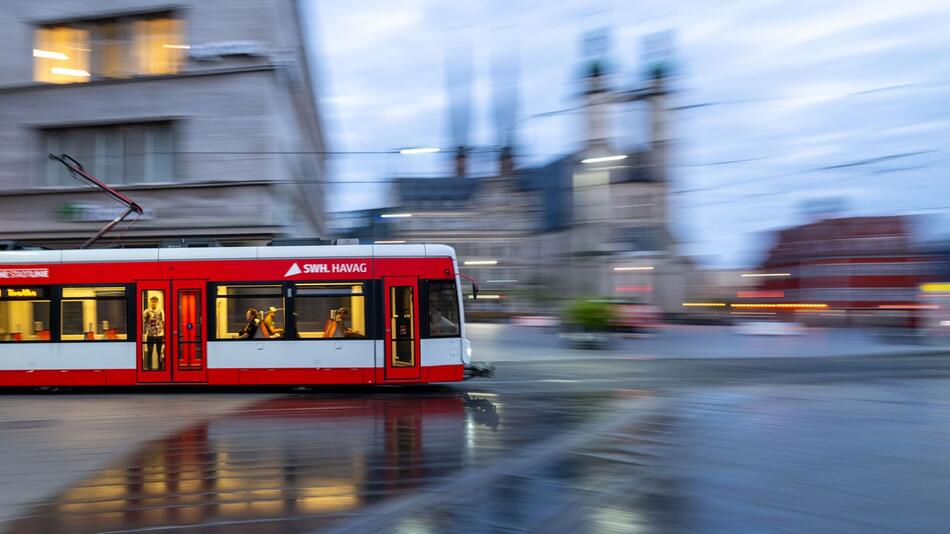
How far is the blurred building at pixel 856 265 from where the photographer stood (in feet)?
187

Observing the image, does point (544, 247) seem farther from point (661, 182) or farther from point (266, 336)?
point (266, 336)

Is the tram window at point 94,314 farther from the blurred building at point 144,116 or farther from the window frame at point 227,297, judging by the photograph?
the blurred building at point 144,116

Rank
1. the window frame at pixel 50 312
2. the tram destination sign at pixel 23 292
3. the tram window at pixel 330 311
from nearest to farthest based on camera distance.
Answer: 1. the tram window at pixel 330 311
2. the window frame at pixel 50 312
3. the tram destination sign at pixel 23 292

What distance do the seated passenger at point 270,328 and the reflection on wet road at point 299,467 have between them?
1.84 m

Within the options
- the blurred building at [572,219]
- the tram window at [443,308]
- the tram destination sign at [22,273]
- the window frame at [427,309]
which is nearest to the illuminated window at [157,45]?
the tram destination sign at [22,273]

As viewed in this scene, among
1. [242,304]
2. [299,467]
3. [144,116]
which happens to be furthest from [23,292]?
[144,116]

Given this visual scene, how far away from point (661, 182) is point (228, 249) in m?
59.5

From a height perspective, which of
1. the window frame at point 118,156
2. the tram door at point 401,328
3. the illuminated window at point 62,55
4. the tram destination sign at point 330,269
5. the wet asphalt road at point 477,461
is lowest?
the wet asphalt road at point 477,461

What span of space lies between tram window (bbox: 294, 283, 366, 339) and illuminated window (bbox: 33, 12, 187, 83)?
12.5 m

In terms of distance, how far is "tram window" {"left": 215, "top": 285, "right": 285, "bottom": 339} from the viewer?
12930 millimetres

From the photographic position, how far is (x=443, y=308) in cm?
1294

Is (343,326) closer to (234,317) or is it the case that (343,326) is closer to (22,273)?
(234,317)

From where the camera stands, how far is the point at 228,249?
517 inches

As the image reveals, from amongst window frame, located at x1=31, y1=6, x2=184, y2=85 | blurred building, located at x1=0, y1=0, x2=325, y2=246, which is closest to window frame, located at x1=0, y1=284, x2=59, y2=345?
blurred building, located at x1=0, y1=0, x2=325, y2=246
